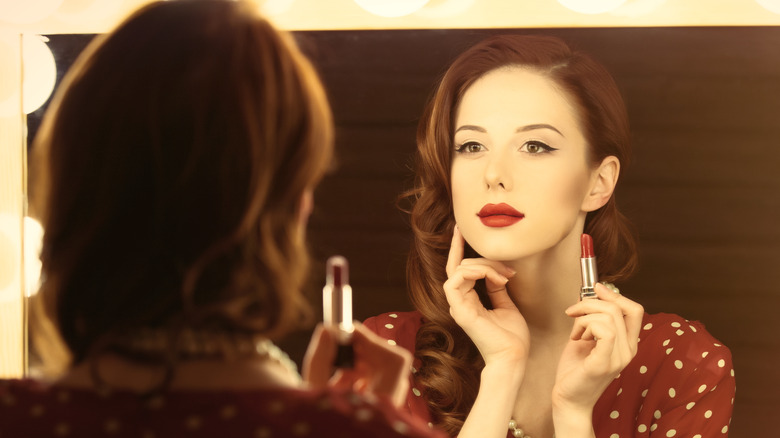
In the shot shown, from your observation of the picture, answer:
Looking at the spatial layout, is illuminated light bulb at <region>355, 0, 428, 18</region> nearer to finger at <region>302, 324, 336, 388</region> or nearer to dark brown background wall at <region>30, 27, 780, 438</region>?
dark brown background wall at <region>30, 27, 780, 438</region>

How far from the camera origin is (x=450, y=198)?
1.32 meters

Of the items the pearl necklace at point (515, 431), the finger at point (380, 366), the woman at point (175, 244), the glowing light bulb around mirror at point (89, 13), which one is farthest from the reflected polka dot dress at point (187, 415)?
the glowing light bulb around mirror at point (89, 13)

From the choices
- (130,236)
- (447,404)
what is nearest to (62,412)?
(130,236)

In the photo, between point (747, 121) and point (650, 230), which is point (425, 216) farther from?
point (747, 121)

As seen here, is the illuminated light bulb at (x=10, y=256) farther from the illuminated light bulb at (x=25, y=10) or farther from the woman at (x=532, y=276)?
the woman at (x=532, y=276)

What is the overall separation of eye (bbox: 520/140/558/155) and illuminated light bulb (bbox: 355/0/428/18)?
325 mm

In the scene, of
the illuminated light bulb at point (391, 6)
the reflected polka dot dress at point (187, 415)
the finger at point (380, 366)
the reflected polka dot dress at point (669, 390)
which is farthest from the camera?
the illuminated light bulb at point (391, 6)

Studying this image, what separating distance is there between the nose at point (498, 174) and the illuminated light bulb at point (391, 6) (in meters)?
0.32

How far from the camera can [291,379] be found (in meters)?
0.61

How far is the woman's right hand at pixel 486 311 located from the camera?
3.95 ft

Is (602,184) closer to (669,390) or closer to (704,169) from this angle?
(704,169)

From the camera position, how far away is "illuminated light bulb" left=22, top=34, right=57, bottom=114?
137cm

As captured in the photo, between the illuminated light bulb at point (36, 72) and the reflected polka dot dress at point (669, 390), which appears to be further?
the illuminated light bulb at point (36, 72)

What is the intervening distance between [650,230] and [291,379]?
2.87 feet
